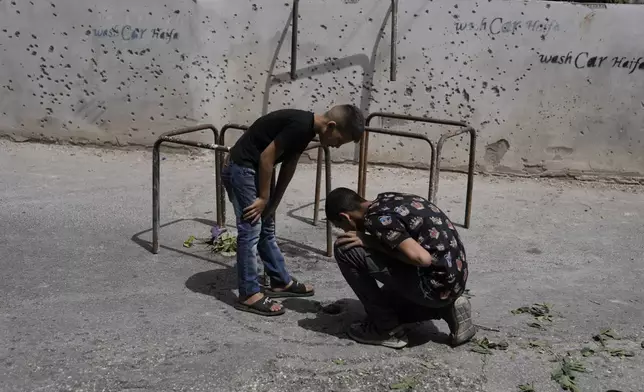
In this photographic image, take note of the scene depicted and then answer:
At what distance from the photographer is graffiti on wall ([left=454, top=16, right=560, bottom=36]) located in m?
6.59

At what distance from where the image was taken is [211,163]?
696cm

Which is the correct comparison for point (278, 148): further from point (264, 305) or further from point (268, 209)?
point (264, 305)

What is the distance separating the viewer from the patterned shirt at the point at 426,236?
10.5ft

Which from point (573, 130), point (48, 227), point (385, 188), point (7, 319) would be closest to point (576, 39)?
point (573, 130)

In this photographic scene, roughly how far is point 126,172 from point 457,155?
121 inches

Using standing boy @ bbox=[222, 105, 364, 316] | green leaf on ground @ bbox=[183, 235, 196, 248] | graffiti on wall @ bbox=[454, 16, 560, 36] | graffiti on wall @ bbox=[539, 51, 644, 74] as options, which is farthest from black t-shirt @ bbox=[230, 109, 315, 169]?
graffiti on wall @ bbox=[539, 51, 644, 74]

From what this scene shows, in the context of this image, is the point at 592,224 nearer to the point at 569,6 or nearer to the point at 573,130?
the point at 573,130

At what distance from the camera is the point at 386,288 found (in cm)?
350

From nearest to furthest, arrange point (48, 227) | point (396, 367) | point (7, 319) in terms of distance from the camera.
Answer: point (396, 367), point (7, 319), point (48, 227)

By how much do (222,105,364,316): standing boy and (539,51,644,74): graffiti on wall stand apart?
3741mm

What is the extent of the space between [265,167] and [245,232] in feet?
1.33

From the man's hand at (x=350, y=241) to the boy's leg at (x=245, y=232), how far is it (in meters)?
0.56

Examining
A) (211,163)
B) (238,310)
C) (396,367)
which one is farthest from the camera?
(211,163)

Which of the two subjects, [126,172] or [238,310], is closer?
[238,310]
